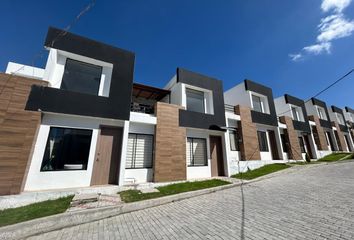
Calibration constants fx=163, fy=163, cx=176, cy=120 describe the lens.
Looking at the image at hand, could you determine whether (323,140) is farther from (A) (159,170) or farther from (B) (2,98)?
(B) (2,98)

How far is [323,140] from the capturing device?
20.8 m

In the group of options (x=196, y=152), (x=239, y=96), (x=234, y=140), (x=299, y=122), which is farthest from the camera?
(x=299, y=122)

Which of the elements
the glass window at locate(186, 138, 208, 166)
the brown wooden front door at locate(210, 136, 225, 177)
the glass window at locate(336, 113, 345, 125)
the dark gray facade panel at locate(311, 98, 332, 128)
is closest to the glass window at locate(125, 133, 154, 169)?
the glass window at locate(186, 138, 208, 166)

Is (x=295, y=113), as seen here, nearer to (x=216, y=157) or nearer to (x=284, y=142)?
(x=284, y=142)

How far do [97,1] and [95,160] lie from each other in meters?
6.55

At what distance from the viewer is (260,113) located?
1499 cm

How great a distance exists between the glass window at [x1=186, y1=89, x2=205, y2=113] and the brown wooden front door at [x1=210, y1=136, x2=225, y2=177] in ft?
7.73

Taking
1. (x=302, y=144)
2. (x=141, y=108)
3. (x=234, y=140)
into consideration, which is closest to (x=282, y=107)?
(x=302, y=144)

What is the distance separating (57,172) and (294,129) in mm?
20853

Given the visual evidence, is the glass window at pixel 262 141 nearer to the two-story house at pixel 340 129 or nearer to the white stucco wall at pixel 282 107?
the white stucco wall at pixel 282 107

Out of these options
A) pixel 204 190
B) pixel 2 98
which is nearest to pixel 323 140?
pixel 204 190

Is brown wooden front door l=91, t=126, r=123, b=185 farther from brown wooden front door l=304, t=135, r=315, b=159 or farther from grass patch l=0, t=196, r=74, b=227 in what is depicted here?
brown wooden front door l=304, t=135, r=315, b=159

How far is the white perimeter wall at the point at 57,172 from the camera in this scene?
6.61 metres

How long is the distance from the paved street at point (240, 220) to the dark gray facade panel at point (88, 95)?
195 inches
